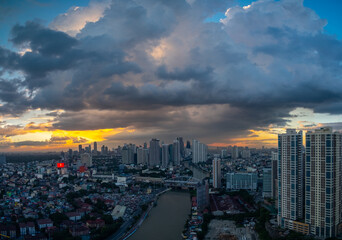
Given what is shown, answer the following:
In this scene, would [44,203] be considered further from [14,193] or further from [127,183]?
[127,183]

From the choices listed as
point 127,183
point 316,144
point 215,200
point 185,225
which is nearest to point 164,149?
point 127,183

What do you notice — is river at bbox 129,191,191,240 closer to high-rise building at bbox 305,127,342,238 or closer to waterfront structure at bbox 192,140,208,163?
high-rise building at bbox 305,127,342,238

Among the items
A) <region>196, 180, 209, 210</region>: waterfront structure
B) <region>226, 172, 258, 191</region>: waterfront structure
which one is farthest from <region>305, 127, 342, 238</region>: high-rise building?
<region>226, 172, 258, 191</region>: waterfront structure

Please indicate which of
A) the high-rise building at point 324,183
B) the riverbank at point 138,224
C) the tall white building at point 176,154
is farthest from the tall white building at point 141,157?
the high-rise building at point 324,183

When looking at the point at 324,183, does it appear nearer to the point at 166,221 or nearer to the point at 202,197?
the point at 202,197

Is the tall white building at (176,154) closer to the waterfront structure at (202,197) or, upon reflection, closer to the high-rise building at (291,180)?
the waterfront structure at (202,197)

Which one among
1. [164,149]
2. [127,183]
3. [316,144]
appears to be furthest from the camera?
[164,149]
